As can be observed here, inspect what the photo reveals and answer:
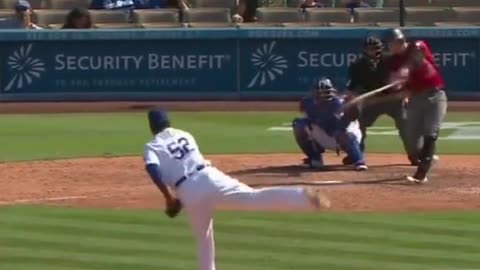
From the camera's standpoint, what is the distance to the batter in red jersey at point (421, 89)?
1506 cm


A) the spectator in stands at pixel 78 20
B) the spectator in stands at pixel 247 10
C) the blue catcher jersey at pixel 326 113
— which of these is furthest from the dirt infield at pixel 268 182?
the spectator in stands at pixel 247 10

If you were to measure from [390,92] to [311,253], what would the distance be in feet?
16.2

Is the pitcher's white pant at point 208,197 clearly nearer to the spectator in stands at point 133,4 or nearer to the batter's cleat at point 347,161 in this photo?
the batter's cleat at point 347,161

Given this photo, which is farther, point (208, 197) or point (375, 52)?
point (375, 52)

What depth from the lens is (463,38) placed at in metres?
23.9

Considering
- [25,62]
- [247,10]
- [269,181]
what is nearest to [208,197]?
[269,181]

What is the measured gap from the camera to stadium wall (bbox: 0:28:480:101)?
24.0 meters

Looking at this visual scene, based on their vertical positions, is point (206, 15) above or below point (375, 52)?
below

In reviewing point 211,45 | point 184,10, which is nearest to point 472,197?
point 211,45

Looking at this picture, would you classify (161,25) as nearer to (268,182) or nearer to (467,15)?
(467,15)

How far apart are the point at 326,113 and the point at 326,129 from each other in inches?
7.2

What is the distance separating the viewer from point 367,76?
16.8 m

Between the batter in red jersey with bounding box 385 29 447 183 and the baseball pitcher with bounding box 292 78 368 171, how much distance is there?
39.7 inches

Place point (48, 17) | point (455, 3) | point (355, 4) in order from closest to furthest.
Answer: point (48, 17) → point (355, 4) → point (455, 3)
